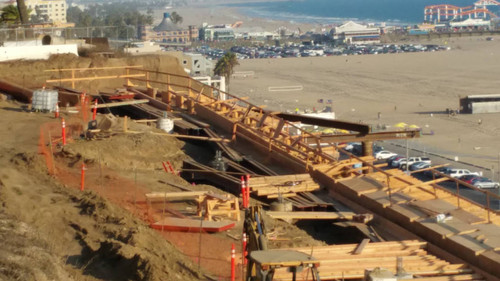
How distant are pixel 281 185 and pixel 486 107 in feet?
129

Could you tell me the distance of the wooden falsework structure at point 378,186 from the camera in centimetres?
1448

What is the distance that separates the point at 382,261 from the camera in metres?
13.8

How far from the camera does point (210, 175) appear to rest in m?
20.3

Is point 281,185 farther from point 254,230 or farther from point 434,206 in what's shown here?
point 254,230

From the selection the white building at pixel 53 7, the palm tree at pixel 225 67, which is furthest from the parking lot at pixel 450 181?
the white building at pixel 53 7

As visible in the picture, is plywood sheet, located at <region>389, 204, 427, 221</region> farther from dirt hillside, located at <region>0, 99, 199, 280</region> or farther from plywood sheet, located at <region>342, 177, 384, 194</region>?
dirt hillside, located at <region>0, 99, 199, 280</region>

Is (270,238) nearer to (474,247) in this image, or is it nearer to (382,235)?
(382,235)

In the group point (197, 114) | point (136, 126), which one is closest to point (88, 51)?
point (197, 114)

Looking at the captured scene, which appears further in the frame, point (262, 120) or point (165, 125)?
point (165, 125)

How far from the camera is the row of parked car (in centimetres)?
3435

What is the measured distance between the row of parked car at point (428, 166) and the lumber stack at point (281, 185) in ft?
50.3

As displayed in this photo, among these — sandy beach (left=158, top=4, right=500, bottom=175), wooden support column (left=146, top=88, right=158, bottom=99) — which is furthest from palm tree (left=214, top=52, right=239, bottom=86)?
wooden support column (left=146, top=88, right=158, bottom=99)

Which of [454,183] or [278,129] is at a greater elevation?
[278,129]

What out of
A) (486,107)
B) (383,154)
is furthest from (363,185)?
(486,107)
